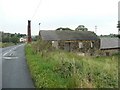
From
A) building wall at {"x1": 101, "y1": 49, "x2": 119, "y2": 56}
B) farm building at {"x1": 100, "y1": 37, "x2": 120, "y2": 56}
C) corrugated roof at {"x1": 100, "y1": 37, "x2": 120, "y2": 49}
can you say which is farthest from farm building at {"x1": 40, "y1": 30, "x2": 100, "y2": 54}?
corrugated roof at {"x1": 100, "y1": 37, "x2": 120, "y2": 49}

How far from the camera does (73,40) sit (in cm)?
6072

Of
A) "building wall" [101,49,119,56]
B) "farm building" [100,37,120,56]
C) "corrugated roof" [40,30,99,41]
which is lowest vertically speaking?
"building wall" [101,49,119,56]

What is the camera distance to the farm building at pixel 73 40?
59.7 m

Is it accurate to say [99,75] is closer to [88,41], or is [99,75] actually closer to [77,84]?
[77,84]

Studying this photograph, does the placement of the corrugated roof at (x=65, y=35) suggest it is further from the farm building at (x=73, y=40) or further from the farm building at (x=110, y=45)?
the farm building at (x=110, y=45)

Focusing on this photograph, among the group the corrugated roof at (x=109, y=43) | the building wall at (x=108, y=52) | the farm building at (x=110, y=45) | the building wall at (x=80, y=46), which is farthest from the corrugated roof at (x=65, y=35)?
the corrugated roof at (x=109, y=43)

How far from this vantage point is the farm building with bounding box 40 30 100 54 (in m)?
59.7

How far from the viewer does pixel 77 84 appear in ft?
34.3

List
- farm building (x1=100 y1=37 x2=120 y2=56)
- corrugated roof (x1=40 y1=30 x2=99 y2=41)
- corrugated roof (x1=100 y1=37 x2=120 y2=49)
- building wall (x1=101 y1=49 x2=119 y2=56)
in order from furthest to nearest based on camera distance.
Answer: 1. corrugated roof (x1=100 y1=37 x2=120 y2=49)
2. farm building (x1=100 y1=37 x2=120 y2=56)
3. corrugated roof (x1=40 y1=30 x2=99 y2=41)
4. building wall (x1=101 y1=49 x2=119 y2=56)

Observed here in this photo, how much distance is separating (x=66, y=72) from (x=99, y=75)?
1532 mm

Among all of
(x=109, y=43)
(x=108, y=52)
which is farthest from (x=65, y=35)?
(x=109, y=43)

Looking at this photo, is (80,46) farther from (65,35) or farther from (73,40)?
(65,35)

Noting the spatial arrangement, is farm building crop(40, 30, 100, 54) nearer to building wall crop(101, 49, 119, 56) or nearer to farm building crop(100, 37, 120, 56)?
building wall crop(101, 49, 119, 56)

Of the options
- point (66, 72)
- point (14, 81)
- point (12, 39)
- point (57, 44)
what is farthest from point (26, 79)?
point (12, 39)
